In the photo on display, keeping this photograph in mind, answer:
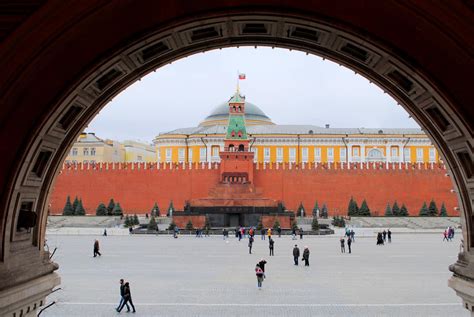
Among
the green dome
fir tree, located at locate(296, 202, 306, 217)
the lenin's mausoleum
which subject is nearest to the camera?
fir tree, located at locate(296, 202, 306, 217)

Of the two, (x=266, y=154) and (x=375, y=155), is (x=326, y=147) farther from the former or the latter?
(x=266, y=154)

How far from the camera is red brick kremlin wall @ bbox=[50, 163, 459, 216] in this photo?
142 ft

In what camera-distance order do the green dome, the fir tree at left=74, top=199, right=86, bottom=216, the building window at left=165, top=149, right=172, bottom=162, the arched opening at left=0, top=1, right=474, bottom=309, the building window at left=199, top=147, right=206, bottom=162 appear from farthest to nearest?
the green dome, the building window at left=165, top=149, right=172, bottom=162, the building window at left=199, top=147, right=206, bottom=162, the fir tree at left=74, top=199, right=86, bottom=216, the arched opening at left=0, top=1, right=474, bottom=309

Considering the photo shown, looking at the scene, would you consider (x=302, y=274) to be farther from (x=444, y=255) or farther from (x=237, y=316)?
(x=444, y=255)

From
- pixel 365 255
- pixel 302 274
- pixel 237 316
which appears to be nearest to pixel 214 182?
pixel 365 255

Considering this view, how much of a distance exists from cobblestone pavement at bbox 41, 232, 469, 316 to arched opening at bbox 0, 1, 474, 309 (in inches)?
172

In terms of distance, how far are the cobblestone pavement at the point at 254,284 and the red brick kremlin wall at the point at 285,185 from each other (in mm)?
23147

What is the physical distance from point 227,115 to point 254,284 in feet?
195

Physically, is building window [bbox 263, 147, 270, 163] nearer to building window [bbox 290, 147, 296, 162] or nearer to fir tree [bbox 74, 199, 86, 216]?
building window [bbox 290, 147, 296, 162]

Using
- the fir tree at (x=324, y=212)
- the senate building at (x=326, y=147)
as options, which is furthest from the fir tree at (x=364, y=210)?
the senate building at (x=326, y=147)

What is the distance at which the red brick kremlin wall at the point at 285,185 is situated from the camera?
142 ft

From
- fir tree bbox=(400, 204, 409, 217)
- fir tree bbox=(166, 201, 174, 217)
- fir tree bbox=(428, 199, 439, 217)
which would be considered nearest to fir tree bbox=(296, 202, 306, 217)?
fir tree bbox=(400, 204, 409, 217)

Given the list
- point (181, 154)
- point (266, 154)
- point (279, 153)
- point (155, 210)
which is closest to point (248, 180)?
point (155, 210)

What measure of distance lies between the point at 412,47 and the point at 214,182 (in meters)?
39.2
